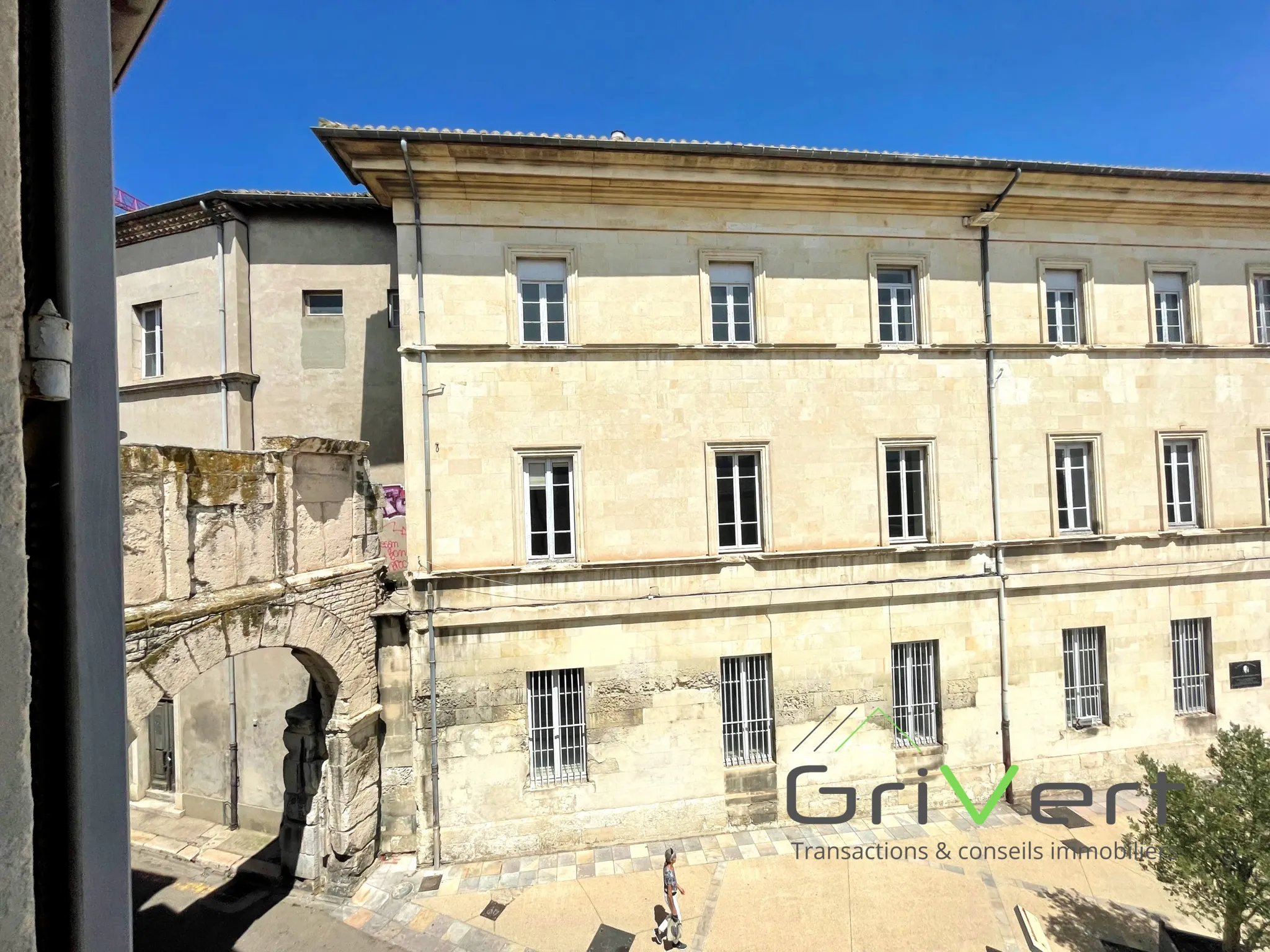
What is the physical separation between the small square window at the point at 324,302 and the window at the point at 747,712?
10.3m

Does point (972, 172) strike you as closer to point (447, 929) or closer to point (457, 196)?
point (457, 196)

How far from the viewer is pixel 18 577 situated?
4.22ft

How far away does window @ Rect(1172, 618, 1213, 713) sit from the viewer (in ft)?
36.8

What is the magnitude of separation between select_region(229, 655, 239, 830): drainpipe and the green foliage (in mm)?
14402

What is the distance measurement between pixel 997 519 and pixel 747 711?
601 centimetres

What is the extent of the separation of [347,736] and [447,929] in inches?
120

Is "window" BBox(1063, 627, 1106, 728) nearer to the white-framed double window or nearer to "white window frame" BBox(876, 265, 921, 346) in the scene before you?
the white-framed double window

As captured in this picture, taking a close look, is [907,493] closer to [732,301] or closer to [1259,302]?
[732,301]

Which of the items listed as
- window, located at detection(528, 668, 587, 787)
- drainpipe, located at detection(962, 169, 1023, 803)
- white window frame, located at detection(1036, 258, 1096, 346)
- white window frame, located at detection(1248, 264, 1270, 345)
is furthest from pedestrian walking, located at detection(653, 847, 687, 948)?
white window frame, located at detection(1248, 264, 1270, 345)

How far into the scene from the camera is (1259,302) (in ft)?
39.0

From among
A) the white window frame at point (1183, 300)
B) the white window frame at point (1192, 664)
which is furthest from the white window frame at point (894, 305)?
the white window frame at point (1192, 664)

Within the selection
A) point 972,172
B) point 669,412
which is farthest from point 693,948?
point 972,172

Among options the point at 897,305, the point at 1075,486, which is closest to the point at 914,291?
the point at 897,305

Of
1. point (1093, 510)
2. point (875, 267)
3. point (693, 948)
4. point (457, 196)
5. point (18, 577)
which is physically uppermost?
point (457, 196)
